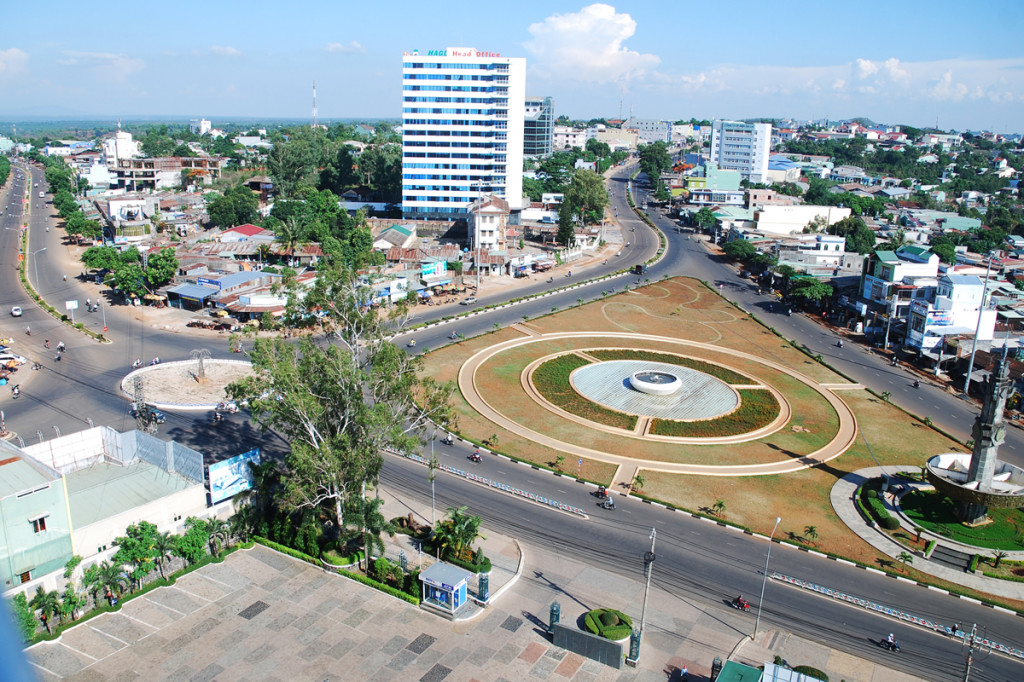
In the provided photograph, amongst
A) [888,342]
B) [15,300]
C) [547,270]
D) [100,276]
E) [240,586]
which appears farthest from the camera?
[547,270]

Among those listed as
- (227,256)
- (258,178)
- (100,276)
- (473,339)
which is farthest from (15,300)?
(258,178)

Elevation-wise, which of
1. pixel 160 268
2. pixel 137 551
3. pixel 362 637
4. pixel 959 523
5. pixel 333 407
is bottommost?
pixel 362 637

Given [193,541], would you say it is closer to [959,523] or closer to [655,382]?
[655,382]

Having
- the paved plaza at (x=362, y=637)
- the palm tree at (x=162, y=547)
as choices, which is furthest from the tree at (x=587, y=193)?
the palm tree at (x=162, y=547)

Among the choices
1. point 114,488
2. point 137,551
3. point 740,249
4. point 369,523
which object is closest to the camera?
point 137,551

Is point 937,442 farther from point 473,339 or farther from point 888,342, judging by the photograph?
point 473,339

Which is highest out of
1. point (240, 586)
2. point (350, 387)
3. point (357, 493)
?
point (350, 387)

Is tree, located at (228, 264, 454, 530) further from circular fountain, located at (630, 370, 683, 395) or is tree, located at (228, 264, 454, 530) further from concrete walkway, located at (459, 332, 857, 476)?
circular fountain, located at (630, 370, 683, 395)

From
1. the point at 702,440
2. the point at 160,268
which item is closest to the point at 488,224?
the point at 160,268
